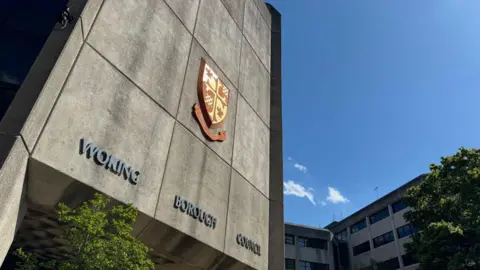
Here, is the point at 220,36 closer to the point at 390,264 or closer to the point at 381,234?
the point at 390,264

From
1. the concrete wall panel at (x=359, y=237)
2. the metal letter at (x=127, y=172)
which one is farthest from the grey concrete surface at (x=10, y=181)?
the concrete wall panel at (x=359, y=237)

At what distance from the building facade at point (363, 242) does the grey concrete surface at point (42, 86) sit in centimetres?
4529

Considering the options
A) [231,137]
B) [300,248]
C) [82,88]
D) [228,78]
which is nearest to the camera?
[82,88]

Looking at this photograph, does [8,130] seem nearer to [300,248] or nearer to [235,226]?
[235,226]

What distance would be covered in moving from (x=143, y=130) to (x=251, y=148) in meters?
8.21

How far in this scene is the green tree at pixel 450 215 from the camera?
25.0 meters

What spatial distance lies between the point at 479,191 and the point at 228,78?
19177mm

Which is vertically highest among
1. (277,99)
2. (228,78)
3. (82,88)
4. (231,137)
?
(277,99)

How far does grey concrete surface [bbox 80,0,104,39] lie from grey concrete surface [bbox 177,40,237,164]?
4.55m

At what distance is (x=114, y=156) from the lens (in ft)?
37.0

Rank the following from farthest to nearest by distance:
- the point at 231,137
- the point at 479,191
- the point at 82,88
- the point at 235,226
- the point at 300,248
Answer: the point at 300,248, the point at 479,191, the point at 231,137, the point at 235,226, the point at 82,88

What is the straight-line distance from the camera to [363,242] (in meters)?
54.4

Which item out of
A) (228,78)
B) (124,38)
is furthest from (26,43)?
(228,78)

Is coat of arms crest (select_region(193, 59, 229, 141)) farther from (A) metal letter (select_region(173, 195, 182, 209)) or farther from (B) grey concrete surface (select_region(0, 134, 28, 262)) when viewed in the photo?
(B) grey concrete surface (select_region(0, 134, 28, 262))
